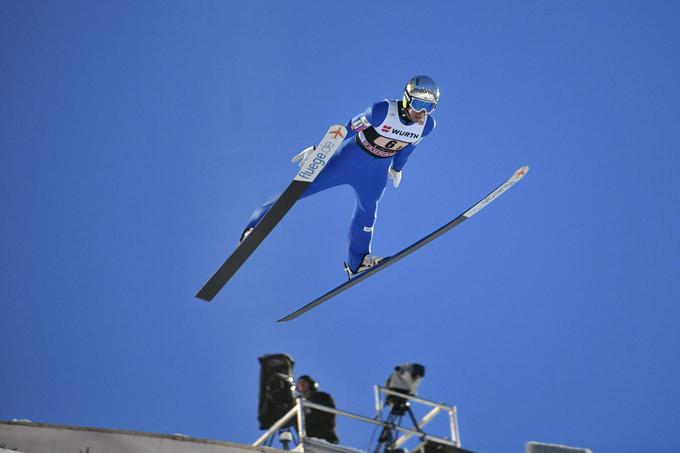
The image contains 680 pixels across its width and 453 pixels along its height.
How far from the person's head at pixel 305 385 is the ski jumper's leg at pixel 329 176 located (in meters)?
1.74

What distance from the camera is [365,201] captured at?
30.9 ft

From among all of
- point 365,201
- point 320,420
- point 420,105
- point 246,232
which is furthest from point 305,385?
point 420,105

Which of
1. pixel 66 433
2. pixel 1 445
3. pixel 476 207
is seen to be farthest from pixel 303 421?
pixel 476 207

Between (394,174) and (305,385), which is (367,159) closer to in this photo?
(394,174)

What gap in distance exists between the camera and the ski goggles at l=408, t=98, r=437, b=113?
8.43 meters

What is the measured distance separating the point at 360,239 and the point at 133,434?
400 cm

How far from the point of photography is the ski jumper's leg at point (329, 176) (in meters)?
8.98

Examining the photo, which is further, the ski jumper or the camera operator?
the ski jumper

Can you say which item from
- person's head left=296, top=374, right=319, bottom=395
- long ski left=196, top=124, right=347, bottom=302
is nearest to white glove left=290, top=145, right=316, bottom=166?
long ski left=196, top=124, right=347, bottom=302

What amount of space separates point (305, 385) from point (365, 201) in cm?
224

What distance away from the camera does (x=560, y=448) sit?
20.2ft

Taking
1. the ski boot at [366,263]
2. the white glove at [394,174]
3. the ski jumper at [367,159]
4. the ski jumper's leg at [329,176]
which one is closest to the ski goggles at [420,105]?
the ski jumper at [367,159]

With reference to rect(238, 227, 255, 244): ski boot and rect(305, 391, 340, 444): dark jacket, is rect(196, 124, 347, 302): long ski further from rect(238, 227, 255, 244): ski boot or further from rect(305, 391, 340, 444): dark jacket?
rect(305, 391, 340, 444): dark jacket

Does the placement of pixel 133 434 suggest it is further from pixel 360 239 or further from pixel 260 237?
pixel 360 239
